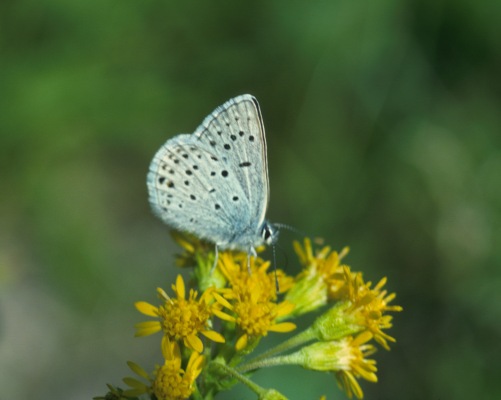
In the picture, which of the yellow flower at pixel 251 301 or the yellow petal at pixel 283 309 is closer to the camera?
the yellow flower at pixel 251 301

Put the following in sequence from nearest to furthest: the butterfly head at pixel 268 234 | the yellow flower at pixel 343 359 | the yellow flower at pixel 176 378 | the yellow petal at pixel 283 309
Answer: the yellow flower at pixel 176 378 < the yellow flower at pixel 343 359 < the yellow petal at pixel 283 309 < the butterfly head at pixel 268 234

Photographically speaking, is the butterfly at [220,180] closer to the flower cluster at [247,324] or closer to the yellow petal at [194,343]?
the flower cluster at [247,324]

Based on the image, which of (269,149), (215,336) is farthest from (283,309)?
(269,149)

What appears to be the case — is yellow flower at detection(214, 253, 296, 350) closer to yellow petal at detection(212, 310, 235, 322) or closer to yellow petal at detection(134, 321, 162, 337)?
yellow petal at detection(212, 310, 235, 322)

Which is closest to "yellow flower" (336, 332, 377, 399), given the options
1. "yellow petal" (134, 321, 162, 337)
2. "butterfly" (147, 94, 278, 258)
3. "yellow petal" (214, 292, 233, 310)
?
"yellow petal" (214, 292, 233, 310)

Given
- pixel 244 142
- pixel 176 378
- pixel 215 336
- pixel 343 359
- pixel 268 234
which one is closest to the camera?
pixel 176 378

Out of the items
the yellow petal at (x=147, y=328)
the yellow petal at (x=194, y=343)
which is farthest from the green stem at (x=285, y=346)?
the yellow petal at (x=147, y=328)

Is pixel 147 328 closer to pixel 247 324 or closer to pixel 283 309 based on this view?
pixel 247 324
